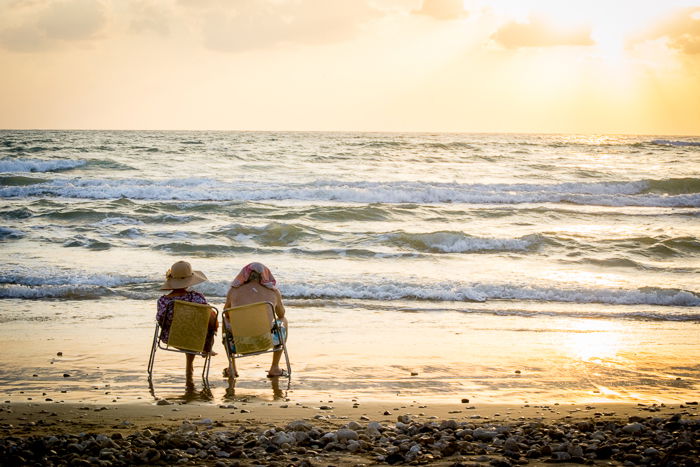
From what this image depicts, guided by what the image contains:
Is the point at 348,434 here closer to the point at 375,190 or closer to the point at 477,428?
the point at 477,428

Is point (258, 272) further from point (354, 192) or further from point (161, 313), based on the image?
point (354, 192)

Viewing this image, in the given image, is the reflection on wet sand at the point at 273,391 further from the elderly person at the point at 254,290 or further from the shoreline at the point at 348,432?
the elderly person at the point at 254,290

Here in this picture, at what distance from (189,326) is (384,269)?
6.57m

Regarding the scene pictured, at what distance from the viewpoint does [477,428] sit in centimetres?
471

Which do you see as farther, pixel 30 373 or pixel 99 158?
pixel 99 158

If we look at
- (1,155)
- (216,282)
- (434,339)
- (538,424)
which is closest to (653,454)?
(538,424)

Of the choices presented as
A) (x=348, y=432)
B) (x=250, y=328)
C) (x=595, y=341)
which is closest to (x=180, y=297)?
(x=250, y=328)

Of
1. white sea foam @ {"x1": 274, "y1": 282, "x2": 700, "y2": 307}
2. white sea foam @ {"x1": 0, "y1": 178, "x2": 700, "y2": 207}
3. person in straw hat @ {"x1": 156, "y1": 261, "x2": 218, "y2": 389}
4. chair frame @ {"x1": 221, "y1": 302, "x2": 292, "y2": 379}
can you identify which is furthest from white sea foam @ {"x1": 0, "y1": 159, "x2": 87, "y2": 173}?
chair frame @ {"x1": 221, "y1": 302, "x2": 292, "y2": 379}

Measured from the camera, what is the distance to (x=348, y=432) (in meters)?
4.46

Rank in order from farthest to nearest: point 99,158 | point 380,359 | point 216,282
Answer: point 99,158 → point 216,282 → point 380,359

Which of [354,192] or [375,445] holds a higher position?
[354,192]

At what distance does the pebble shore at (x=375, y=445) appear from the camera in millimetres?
4004

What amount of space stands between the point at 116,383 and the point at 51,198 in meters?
18.1

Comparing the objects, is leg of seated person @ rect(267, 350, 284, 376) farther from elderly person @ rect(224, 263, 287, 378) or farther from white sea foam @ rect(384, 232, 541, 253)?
white sea foam @ rect(384, 232, 541, 253)
